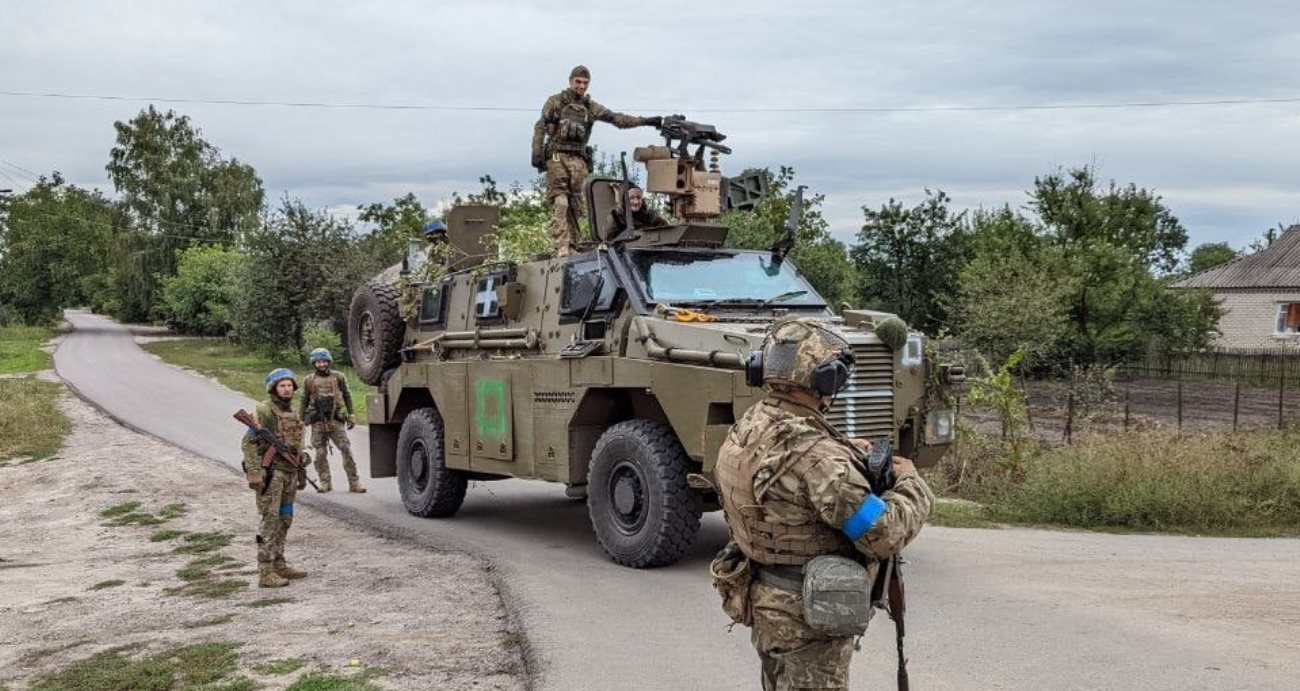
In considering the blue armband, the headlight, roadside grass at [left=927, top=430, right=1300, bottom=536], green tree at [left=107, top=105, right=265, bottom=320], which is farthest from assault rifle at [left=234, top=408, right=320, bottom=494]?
green tree at [left=107, top=105, right=265, bottom=320]

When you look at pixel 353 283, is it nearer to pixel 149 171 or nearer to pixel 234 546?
pixel 234 546

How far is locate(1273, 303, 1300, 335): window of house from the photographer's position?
4119cm

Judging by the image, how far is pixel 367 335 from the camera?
1232 cm

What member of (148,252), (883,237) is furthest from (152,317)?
(883,237)

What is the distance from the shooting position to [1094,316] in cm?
3025

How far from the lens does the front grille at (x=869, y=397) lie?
7766 mm

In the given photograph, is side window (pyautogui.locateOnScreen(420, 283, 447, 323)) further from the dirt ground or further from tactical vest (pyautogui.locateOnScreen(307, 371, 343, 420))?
tactical vest (pyautogui.locateOnScreen(307, 371, 343, 420))

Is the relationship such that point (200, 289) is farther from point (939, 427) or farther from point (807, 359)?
point (807, 359)

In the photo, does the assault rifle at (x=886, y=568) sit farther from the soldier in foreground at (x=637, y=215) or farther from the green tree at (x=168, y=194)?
the green tree at (x=168, y=194)

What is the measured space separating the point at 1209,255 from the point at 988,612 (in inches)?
3741

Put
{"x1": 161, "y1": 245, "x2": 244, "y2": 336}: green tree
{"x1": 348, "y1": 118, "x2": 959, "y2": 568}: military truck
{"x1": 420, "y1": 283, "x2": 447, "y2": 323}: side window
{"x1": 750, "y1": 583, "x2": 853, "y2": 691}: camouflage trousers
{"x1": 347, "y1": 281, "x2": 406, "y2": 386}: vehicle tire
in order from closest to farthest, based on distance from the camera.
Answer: {"x1": 750, "y1": 583, "x2": 853, "y2": 691}: camouflage trousers
{"x1": 348, "y1": 118, "x2": 959, "y2": 568}: military truck
{"x1": 420, "y1": 283, "x2": 447, "y2": 323}: side window
{"x1": 347, "y1": 281, "x2": 406, "y2": 386}: vehicle tire
{"x1": 161, "y1": 245, "x2": 244, "y2": 336}: green tree

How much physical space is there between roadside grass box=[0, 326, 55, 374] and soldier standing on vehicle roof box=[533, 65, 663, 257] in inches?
1172

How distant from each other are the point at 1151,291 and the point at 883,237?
7604 millimetres

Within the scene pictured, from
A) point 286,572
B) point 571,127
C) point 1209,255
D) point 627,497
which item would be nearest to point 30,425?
point 571,127
